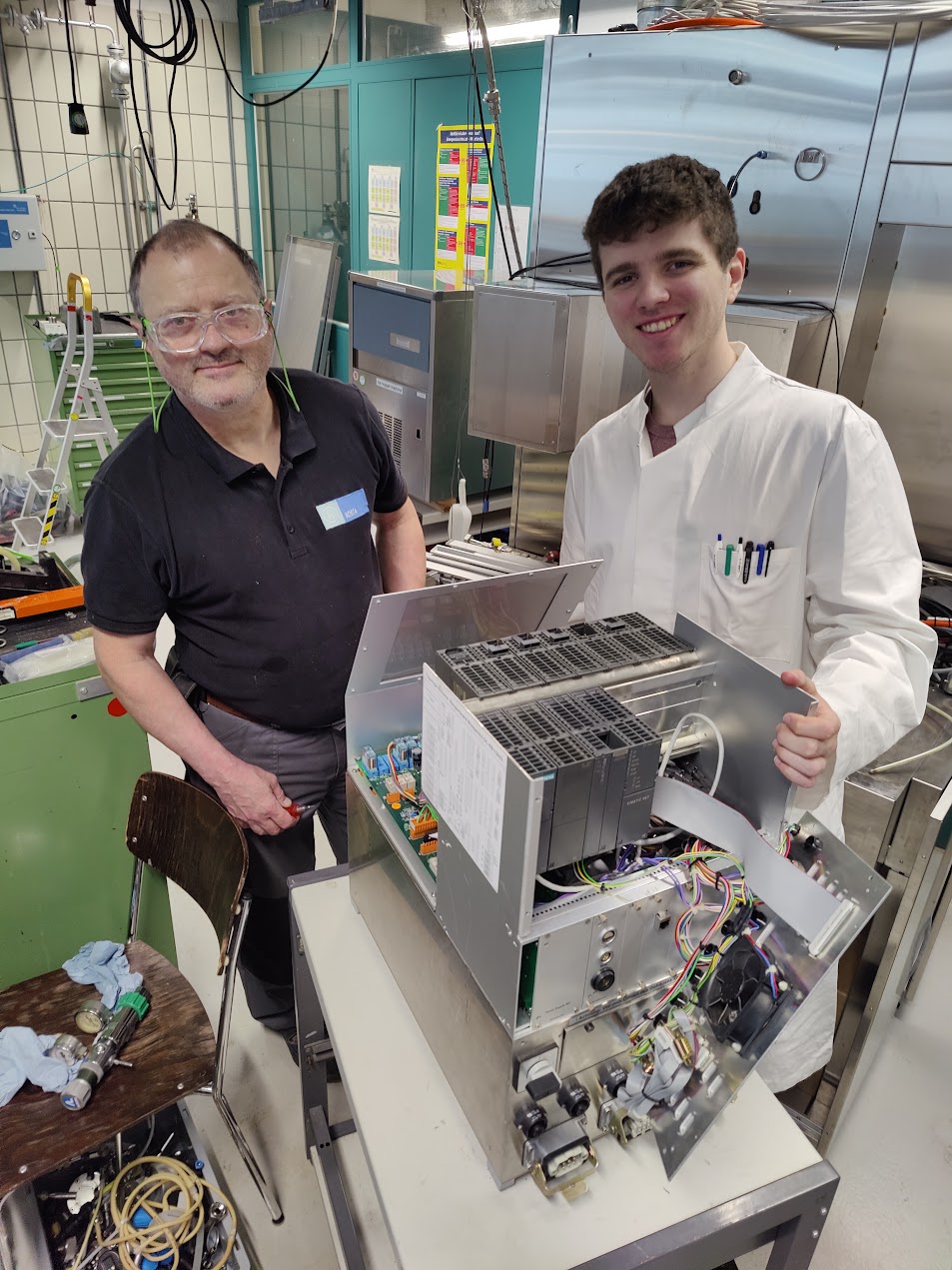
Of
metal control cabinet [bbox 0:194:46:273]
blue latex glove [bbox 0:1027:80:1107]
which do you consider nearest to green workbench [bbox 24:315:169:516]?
metal control cabinet [bbox 0:194:46:273]

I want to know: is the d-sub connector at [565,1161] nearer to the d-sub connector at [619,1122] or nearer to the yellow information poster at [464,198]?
the d-sub connector at [619,1122]

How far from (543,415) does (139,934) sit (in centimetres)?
149

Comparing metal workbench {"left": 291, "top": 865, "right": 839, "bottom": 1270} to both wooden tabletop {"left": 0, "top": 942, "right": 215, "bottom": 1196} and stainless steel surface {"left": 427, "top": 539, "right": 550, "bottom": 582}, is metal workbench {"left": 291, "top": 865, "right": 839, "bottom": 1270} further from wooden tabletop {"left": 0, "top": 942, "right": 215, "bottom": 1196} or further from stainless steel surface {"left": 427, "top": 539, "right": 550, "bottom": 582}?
stainless steel surface {"left": 427, "top": 539, "right": 550, "bottom": 582}

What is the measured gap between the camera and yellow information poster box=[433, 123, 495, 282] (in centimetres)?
294

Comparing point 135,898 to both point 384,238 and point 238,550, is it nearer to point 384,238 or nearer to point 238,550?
point 238,550

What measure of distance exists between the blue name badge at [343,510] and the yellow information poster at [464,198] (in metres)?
1.66

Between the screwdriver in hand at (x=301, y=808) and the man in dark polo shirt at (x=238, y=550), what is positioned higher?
the man in dark polo shirt at (x=238, y=550)

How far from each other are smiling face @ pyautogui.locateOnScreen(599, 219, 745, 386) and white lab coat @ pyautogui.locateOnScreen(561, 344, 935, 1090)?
0.30 ft

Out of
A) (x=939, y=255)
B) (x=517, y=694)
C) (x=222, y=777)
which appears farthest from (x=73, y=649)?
(x=939, y=255)

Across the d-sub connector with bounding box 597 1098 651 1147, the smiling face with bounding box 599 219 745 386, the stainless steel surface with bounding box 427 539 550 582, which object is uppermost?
the smiling face with bounding box 599 219 745 386

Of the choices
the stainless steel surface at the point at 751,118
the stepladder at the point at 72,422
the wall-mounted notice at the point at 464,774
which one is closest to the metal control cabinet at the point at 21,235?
the stepladder at the point at 72,422

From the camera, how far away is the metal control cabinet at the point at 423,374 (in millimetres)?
2381

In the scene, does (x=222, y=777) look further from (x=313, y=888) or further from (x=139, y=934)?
(x=139, y=934)

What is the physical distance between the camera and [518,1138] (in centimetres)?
81
